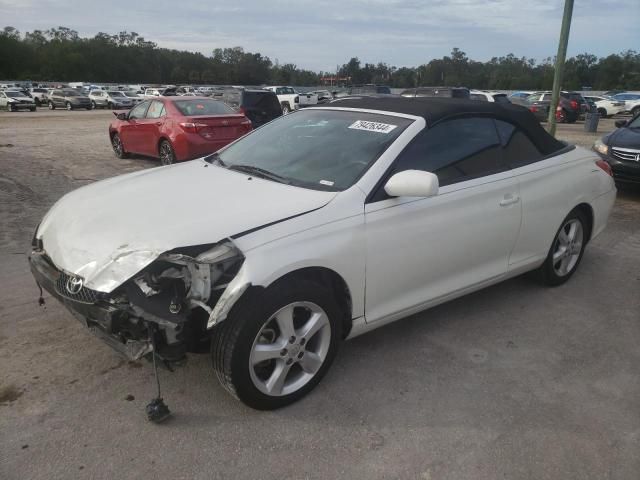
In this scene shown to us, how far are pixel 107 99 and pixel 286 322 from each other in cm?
4384

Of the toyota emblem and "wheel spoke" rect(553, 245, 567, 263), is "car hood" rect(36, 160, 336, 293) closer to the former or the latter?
the toyota emblem

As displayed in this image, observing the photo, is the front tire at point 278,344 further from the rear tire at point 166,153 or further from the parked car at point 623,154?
the rear tire at point 166,153

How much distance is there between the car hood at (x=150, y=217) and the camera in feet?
8.30

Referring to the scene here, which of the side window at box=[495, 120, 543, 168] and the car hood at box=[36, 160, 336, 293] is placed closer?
the car hood at box=[36, 160, 336, 293]

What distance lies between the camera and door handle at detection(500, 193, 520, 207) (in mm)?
3645

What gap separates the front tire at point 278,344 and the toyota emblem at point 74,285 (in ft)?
2.36

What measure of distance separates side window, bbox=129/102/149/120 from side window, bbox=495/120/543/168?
919 centimetres

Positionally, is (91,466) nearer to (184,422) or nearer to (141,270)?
(184,422)

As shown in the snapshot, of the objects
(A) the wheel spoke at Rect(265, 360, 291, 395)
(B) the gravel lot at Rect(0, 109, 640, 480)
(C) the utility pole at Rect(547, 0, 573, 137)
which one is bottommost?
(B) the gravel lot at Rect(0, 109, 640, 480)

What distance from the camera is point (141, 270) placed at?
8.09 ft

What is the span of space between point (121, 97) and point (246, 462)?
44.2 meters

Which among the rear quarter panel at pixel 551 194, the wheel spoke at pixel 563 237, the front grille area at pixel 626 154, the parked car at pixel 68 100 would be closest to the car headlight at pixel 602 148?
the front grille area at pixel 626 154

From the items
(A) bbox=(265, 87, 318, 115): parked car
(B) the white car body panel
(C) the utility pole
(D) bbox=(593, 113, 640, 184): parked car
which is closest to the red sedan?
(B) the white car body panel

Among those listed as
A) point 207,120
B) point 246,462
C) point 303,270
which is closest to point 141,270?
point 303,270
